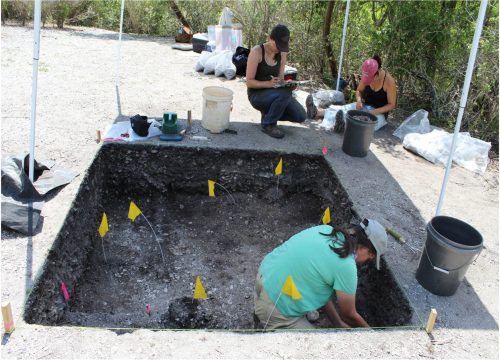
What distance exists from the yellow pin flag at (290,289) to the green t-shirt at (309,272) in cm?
4

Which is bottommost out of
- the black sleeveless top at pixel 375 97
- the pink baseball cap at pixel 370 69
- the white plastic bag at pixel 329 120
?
the white plastic bag at pixel 329 120

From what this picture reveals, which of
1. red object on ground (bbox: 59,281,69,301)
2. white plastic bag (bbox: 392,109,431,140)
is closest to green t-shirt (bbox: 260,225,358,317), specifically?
red object on ground (bbox: 59,281,69,301)

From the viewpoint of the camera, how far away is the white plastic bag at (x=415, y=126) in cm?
605

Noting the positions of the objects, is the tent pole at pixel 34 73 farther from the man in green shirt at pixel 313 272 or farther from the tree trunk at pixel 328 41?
the tree trunk at pixel 328 41

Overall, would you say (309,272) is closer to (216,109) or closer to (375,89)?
(216,109)

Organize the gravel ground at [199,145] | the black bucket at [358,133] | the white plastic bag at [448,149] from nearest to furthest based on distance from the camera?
the gravel ground at [199,145] → the black bucket at [358,133] → the white plastic bag at [448,149]

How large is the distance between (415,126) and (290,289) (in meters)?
4.19

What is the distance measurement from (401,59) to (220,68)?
305cm

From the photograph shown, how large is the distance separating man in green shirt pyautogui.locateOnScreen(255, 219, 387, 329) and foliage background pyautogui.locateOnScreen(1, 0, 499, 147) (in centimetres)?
440

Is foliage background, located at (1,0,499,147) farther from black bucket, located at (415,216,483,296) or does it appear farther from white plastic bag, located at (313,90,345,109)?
black bucket, located at (415,216,483,296)

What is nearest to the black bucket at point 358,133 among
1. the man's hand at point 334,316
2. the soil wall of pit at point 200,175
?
the soil wall of pit at point 200,175

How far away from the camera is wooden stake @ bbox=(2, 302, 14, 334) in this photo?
2.46 metres

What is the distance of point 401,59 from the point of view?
22.5ft

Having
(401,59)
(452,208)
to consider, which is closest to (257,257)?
(452,208)
